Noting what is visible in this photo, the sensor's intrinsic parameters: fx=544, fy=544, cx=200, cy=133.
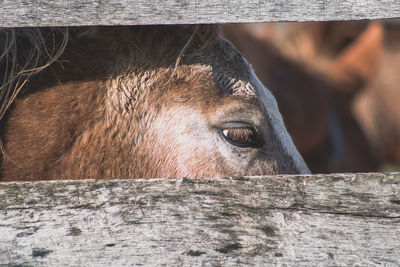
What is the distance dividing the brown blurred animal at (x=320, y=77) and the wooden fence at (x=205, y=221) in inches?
191

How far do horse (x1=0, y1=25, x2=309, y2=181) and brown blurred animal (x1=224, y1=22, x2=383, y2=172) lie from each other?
4051mm

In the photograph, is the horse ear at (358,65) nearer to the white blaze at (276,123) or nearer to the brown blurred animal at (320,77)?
the brown blurred animal at (320,77)

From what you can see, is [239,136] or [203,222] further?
[239,136]

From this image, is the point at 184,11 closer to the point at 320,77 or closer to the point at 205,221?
the point at 205,221

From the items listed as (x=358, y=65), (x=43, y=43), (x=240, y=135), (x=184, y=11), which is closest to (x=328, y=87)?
(x=358, y=65)

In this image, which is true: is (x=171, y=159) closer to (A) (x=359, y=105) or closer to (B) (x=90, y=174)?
(B) (x=90, y=174)

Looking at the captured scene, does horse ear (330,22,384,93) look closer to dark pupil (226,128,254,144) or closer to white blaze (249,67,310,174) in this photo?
white blaze (249,67,310,174)

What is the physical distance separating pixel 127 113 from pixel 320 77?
18.7 feet

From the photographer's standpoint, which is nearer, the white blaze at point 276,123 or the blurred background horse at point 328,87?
the white blaze at point 276,123

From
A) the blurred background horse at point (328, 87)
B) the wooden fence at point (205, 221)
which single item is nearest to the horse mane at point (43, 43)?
the wooden fence at point (205, 221)

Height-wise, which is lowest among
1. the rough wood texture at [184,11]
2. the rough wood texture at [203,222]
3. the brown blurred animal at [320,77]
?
the rough wood texture at [203,222]

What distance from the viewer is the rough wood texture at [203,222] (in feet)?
3.76

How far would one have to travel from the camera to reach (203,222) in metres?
1.17

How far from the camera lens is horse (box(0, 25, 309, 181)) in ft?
6.15
